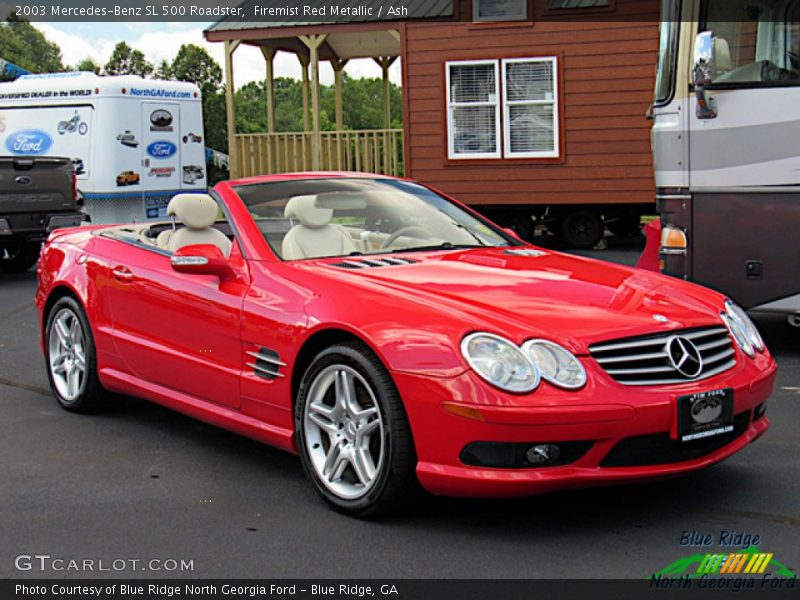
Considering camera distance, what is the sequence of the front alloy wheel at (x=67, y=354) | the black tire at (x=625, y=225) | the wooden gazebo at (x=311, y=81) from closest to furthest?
1. the front alloy wheel at (x=67, y=354)
2. the black tire at (x=625, y=225)
3. the wooden gazebo at (x=311, y=81)

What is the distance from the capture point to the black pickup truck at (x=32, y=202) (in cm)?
1528

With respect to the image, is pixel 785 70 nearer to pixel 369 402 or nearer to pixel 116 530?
pixel 369 402

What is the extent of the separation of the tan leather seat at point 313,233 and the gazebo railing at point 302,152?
51.4ft

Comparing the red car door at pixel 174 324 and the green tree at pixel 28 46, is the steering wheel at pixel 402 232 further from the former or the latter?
the green tree at pixel 28 46

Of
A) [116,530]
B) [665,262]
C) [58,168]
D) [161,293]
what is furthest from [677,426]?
[58,168]

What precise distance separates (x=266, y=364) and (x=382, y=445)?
864 millimetres

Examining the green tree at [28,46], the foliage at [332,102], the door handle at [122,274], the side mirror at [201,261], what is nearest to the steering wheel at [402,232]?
the side mirror at [201,261]

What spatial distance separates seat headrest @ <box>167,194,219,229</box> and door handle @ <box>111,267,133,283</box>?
414mm

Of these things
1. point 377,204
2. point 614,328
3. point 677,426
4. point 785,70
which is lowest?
point 677,426

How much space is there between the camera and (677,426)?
14.1ft

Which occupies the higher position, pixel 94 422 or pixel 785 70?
pixel 785 70

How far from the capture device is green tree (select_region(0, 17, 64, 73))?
Answer: 6494 cm

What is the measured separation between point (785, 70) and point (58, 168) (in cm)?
1097

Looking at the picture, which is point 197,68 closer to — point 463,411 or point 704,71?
point 704,71
